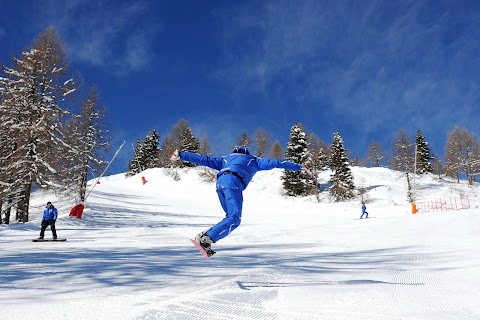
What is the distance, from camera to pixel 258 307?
3225 mm

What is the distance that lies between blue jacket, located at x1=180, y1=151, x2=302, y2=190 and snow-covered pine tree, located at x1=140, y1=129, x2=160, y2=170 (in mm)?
74602

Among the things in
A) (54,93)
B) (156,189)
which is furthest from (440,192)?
(54,93)

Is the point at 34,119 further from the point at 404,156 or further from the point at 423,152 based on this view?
the point at 423,152

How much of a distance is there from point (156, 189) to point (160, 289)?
53205 millimetres

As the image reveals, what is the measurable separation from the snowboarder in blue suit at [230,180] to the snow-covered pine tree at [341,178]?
1599 inches

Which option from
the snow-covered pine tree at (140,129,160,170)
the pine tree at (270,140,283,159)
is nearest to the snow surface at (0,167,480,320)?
the pine tree at (270,140,283,159)

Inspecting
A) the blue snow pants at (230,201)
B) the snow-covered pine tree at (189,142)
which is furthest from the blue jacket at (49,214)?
the snow-covered pine tree at (189,142)

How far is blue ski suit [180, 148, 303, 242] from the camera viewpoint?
5070mm

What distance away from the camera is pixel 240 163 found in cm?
539

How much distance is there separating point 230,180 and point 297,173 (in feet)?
138

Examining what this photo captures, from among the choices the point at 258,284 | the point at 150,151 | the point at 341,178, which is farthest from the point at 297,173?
the point at 150,151

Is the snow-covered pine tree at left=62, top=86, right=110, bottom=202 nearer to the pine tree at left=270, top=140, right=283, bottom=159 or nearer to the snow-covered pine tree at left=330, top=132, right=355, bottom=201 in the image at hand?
the snow-covered pine tree at left=330, top=132, right=355, bottom=201

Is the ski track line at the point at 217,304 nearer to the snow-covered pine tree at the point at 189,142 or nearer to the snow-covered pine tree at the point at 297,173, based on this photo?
the snow-covered pine tree at the point at 297,173

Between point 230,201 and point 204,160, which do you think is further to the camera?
point 204,160
